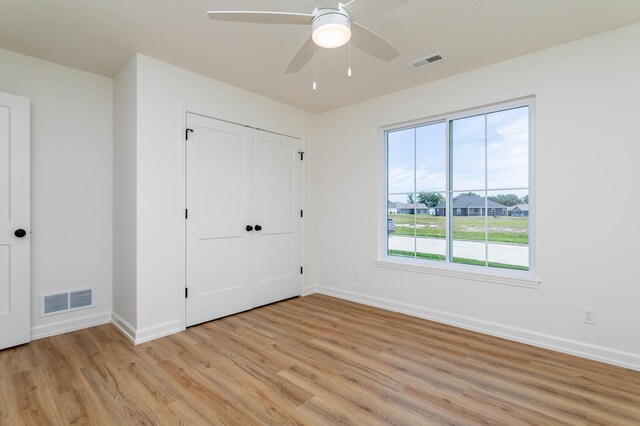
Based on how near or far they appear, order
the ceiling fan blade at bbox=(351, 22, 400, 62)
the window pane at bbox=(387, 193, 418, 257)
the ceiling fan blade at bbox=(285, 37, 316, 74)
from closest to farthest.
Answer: the ceiling fan blade at bbox=(351, 22, 400, 62)
the ceiling fan blade at bbox=(285, 37, 316, 74)
the window pane at bbox=(387, 193, 418, 257)

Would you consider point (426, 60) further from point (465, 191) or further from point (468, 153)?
point (465, 191)

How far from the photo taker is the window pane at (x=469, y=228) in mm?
3346

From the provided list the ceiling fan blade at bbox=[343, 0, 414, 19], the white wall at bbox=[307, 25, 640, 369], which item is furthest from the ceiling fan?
the white wall at bbox=[307, 25, 640, 369]

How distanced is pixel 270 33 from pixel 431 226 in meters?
2.66

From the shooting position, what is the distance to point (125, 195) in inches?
125

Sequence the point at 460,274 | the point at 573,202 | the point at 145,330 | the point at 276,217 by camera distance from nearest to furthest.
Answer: the point at 573,202 → the point at 145,330 → the point at 460,274 → the point at 276,217

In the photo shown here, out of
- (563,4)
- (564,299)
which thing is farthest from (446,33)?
(564,299)

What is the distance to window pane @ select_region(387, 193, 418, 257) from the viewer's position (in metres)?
3.89

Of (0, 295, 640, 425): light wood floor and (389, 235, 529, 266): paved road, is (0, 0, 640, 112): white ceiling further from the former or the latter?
(0, 295, 640, 425): light wood floor

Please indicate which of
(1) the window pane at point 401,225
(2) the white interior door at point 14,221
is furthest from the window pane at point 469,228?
(2) the white interior door at point 14,221

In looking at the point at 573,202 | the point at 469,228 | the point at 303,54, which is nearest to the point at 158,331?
the point at 303,54

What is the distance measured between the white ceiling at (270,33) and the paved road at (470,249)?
187 cm

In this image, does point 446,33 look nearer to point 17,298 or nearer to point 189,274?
point 189,274

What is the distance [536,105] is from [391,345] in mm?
2621
